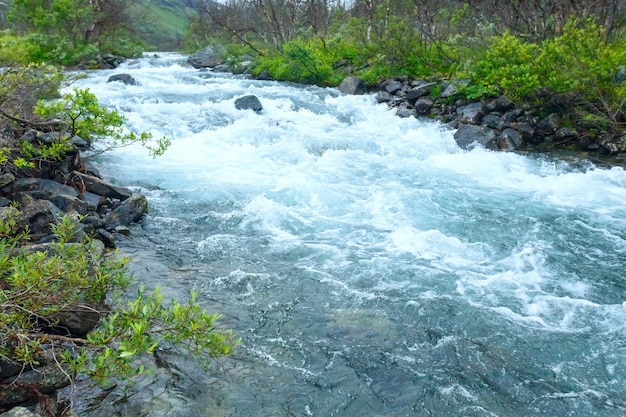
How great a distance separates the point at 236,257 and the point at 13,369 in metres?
3.81

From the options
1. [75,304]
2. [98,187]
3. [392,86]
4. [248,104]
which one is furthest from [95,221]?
[392,86]

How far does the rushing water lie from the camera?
4.93 m

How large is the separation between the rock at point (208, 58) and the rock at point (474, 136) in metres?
22.2

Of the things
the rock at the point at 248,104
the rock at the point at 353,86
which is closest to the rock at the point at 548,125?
the rock at the point at 353,86

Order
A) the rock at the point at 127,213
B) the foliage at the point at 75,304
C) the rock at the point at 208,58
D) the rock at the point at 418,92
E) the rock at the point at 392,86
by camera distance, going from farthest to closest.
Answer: the rock at the point at 208,58 → the rock at the point at 392,86 → the rock at the point at 418,92 → the rock at the point at 127,213 → the foliage at the point at 75,304

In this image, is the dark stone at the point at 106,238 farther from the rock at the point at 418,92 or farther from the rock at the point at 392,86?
the rock at the point at 392,86

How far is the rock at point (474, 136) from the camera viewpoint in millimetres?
13703

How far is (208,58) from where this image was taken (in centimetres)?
3384

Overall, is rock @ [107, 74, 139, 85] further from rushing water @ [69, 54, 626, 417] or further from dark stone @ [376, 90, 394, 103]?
dark stone @ [376, 90, 394, 103]

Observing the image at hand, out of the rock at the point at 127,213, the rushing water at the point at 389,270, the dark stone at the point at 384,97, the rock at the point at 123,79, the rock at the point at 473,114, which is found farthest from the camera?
the rock at the point at 123,79

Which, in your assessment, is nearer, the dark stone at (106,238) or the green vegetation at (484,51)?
the dark stone at (106,238)

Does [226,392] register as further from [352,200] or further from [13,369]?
[352,200]

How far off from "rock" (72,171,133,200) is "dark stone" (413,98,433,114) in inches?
440

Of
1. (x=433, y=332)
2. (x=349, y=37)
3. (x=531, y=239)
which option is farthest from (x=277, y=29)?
(x=433, y=332)
